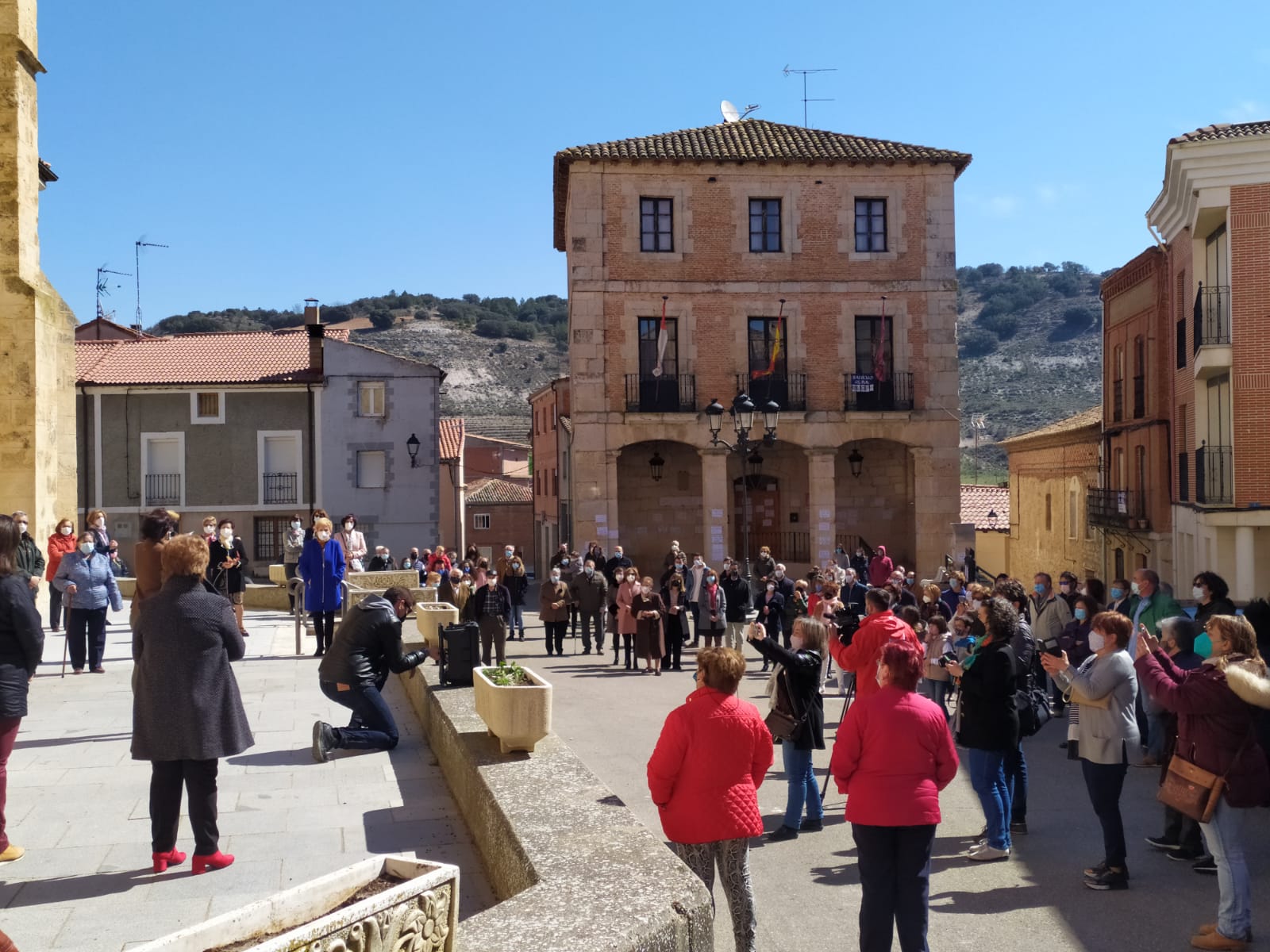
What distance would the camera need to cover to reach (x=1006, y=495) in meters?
47.4

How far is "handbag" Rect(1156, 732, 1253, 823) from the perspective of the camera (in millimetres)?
5977

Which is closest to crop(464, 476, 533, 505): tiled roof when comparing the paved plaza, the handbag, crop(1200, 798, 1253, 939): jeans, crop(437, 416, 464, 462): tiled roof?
crop(437, 416, 464, 462): tiled roof

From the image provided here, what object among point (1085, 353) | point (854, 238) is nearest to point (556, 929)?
point (854, 238)

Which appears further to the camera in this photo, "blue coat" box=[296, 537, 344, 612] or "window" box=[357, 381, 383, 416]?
"window" box=[357, 381, 383, 416]

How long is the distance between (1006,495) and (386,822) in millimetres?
43612

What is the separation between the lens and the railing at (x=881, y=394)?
1244 inches

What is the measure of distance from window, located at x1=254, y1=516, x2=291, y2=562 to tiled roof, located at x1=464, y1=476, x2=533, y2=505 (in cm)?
1932

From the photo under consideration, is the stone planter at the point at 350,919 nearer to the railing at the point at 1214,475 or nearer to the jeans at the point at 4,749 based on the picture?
the jeans at the point at 4,749

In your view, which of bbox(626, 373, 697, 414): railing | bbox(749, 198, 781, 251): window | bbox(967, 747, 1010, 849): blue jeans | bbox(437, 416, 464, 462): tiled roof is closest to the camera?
bbox(967, 747, 1010, 849): blue jeans

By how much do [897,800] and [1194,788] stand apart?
192 cm

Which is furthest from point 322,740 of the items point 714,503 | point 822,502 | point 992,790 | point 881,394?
point 881,394

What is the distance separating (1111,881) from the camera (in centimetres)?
680

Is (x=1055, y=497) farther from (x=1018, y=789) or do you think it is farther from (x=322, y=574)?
(x=1018, y=789)

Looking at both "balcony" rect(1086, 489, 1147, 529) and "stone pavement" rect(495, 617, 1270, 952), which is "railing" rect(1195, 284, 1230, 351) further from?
"stone pavement" rect(495, 617, 1270, 952)
